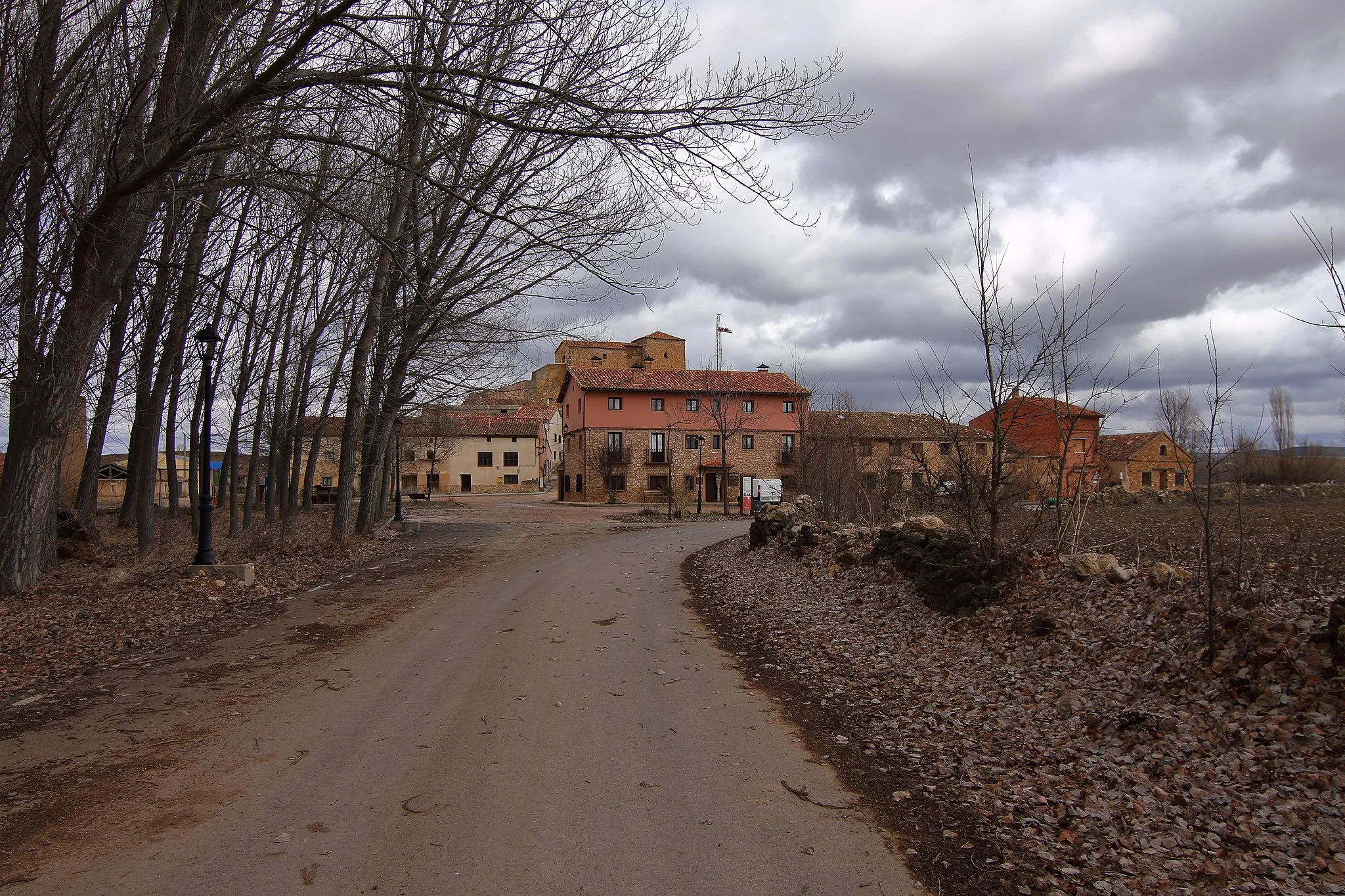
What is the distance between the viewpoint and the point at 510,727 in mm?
5637

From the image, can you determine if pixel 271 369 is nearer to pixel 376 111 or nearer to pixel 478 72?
pixel 376 111

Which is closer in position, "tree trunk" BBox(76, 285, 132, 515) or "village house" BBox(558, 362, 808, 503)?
"tree trunk" BBox(76, 285, 132, 515)

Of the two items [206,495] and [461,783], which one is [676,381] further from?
[461,783]

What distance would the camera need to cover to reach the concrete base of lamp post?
Answer: 11.6 m

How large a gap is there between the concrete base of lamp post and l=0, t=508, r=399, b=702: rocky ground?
146 millimetres

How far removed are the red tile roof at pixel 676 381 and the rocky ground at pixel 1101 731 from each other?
1778 inches

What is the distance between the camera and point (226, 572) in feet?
38.6

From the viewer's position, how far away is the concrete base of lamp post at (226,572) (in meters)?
11.6

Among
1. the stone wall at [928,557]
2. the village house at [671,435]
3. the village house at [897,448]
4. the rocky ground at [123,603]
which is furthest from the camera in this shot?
the village house at [671,435]

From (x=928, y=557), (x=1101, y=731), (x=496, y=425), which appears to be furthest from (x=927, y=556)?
(x=496, y=425)

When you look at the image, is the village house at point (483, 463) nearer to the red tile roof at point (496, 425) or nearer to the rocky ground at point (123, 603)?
the red tile roof at point (496, 425)

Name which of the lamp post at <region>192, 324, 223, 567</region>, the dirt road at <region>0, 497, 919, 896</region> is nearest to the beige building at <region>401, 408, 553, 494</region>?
the lamp post at <region>192, 324, 223, 567</region>

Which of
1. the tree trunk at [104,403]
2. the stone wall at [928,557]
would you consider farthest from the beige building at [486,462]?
the stone wall at [928,557]

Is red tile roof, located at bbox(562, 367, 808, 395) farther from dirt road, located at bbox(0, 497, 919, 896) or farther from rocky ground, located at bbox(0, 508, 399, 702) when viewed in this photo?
dirt road, located at bbox(0, 497, 919, 896)
